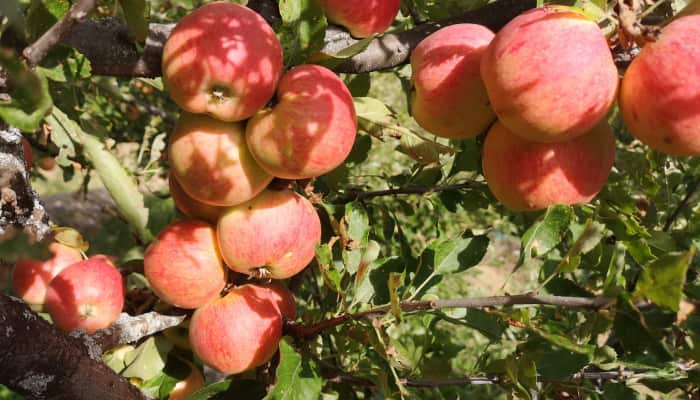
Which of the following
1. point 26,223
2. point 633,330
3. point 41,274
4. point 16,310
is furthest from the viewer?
point 41,274

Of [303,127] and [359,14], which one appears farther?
[359,14]

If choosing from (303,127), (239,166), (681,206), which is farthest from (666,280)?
(681,206)

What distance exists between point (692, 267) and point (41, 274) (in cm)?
Result: 153

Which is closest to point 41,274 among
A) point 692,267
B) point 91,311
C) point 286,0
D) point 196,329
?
point 91,311

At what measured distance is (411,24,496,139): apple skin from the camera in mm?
1032

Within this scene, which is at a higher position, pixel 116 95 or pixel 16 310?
pixel 16 310

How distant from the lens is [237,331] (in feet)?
4.21

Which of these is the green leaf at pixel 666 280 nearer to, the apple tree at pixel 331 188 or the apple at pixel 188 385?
the apple tree at pixel 331 188

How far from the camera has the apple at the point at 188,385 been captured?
4.75ft

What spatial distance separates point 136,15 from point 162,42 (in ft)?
0.66

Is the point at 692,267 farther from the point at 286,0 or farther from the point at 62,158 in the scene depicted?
the point at 62,158

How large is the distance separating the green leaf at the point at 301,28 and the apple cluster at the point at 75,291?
69 cm

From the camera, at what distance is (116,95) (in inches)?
66.3

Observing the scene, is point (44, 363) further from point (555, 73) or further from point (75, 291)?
point (555, 73)
